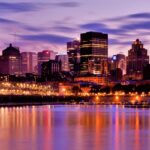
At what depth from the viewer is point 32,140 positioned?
50688 millimetres

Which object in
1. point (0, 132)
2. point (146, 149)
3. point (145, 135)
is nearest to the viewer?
point (146, 149)

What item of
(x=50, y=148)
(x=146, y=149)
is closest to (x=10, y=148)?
(x=50, y=148)

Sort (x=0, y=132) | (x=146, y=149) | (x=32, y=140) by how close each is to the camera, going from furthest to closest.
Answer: (x=0, y=132)
(x=32, y=140)
(x=146, y=149)

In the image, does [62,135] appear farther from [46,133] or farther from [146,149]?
[146,149]

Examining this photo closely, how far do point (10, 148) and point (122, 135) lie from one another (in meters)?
14.0

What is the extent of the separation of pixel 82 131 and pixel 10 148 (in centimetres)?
1646

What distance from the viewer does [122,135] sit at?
2176 inches

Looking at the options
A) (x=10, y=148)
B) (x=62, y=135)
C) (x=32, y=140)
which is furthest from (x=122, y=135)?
(x=10, y=148)

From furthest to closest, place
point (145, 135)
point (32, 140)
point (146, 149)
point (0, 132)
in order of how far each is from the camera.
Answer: point (0, 132), point (145, 135), point (32, 140), point (146, 149)

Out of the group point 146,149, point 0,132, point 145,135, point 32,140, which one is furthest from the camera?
point 0,132

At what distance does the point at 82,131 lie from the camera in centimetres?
6031

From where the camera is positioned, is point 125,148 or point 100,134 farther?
point 100,134

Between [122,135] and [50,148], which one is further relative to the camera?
[122,135]

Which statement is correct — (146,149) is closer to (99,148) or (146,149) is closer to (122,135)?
(99,148)
